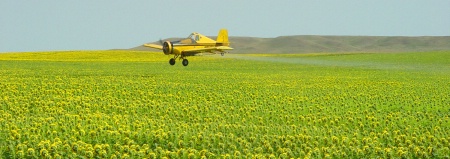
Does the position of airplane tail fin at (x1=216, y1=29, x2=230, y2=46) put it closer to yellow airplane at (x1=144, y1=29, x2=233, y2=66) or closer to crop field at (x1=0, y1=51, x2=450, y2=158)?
yellow airplane at (x1=144, y1=29, x2=233, y2=66)

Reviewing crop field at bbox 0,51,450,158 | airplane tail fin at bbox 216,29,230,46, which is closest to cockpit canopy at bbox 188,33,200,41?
airplane tail fin at bbox 216,29,230,46

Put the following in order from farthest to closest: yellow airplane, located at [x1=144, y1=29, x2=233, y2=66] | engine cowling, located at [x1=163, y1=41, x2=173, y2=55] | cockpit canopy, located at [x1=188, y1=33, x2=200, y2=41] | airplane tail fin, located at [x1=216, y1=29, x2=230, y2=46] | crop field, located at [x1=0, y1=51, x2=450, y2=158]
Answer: airplane tail fin, located at [x1=216, y1=29, x2=230, y2=46] < cockpit canopy, located at [x1=188, y1=33, x2=200, y2=41] < yellow airplane, located at [x1=144, y1=29, x2=233, y2=66] < engine cowling, located at [x1=163, y1=41, x2=173, y2=55] < crop field, located at [x1=0, y1=51, x2=450, y2=158]

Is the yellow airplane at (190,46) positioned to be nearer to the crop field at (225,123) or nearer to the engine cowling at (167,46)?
the engine cowling at (167,46)

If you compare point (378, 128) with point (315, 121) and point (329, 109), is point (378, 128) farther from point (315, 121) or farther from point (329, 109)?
point (329, 109)

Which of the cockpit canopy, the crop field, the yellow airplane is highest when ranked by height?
the cockpit canopy

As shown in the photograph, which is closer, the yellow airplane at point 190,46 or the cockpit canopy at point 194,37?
the yellow airplane at point 190,46

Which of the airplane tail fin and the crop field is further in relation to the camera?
the airplane tail fin

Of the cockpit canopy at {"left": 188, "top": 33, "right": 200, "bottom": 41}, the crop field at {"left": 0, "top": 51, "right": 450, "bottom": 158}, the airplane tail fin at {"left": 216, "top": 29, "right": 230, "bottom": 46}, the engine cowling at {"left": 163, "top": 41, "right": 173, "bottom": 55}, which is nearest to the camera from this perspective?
the crop field at {"left": 0, "top": 51, "right": 450, "bottom": 158}

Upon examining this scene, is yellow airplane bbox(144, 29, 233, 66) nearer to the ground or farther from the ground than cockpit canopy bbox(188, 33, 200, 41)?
nearer to the ground

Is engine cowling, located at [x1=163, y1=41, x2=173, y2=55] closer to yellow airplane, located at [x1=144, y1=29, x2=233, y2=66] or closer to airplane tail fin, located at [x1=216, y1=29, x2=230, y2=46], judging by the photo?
yellow airplane, located at [x1=144, y1=29, x2=233, y2=66]

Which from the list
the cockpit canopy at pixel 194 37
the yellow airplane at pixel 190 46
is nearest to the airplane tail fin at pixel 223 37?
the yellow airplane at pixel 190 46

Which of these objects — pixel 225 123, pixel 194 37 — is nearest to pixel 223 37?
pixel 194 37

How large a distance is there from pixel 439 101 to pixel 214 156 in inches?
709

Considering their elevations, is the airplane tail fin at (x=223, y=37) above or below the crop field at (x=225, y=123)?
above
